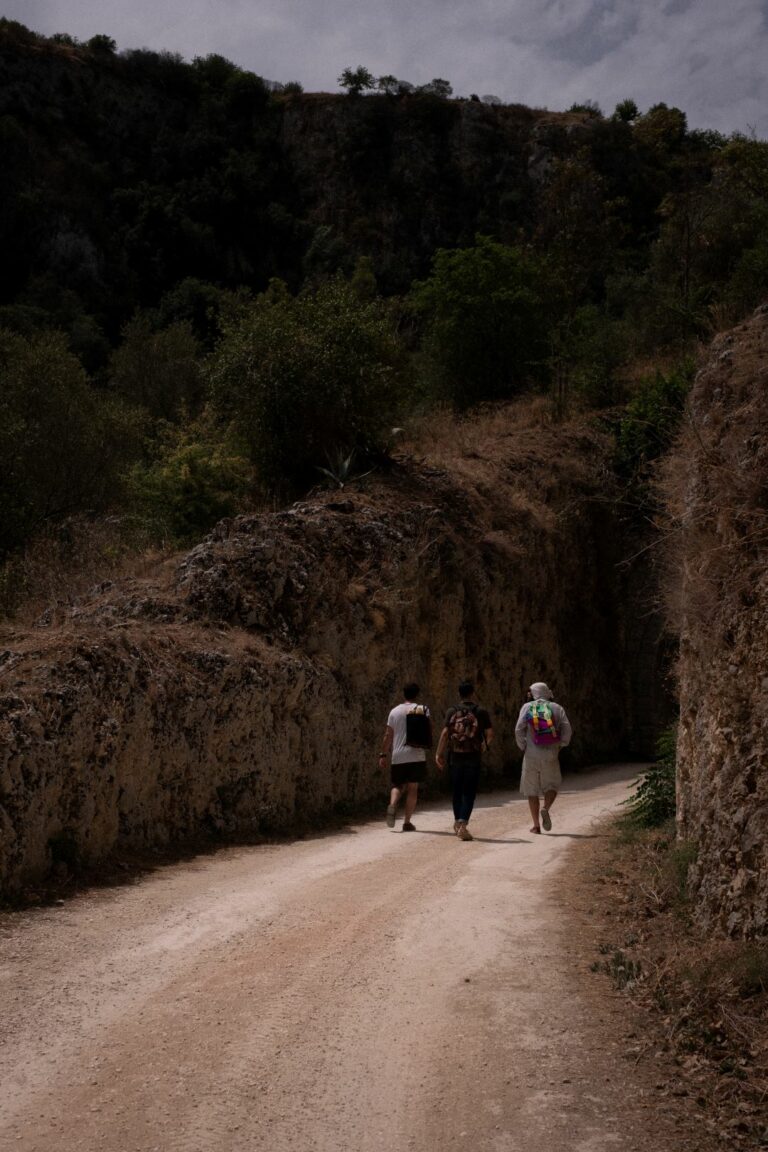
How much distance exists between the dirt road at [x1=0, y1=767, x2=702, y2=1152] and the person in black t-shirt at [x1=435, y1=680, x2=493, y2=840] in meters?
2.68

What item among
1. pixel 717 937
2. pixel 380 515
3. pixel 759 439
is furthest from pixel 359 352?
pixel 717 937

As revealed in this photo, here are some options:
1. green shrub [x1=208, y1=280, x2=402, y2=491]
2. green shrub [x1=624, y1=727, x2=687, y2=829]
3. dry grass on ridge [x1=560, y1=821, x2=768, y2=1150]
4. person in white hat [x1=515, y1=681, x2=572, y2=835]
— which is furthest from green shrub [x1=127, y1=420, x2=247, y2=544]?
dry grass on ridge [x1=560, y1=821, x2=768, y2=1150]

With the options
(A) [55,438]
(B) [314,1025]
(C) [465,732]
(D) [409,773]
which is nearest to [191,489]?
(A) [55,438]

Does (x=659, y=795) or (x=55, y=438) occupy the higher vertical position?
(x=55, y=438)

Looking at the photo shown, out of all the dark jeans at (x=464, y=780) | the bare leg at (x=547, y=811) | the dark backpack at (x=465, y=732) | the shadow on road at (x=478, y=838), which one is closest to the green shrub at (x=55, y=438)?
the shadow on road at (x=478, y=838)

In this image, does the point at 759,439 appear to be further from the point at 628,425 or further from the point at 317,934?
the point at 628,425

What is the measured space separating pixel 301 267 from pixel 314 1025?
63.1 meters

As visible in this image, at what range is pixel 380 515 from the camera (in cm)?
1919

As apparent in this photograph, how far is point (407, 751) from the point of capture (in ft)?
44.0

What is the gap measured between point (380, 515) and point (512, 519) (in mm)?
5081

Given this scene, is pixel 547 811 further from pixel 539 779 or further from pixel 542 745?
pixel 542 745

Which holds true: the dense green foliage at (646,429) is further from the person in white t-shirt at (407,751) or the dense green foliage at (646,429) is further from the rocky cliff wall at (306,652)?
the person in white t-shirt at (407,751)

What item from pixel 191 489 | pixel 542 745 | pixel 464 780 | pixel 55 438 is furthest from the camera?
pixel 55 438

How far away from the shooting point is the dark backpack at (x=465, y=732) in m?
12.7
